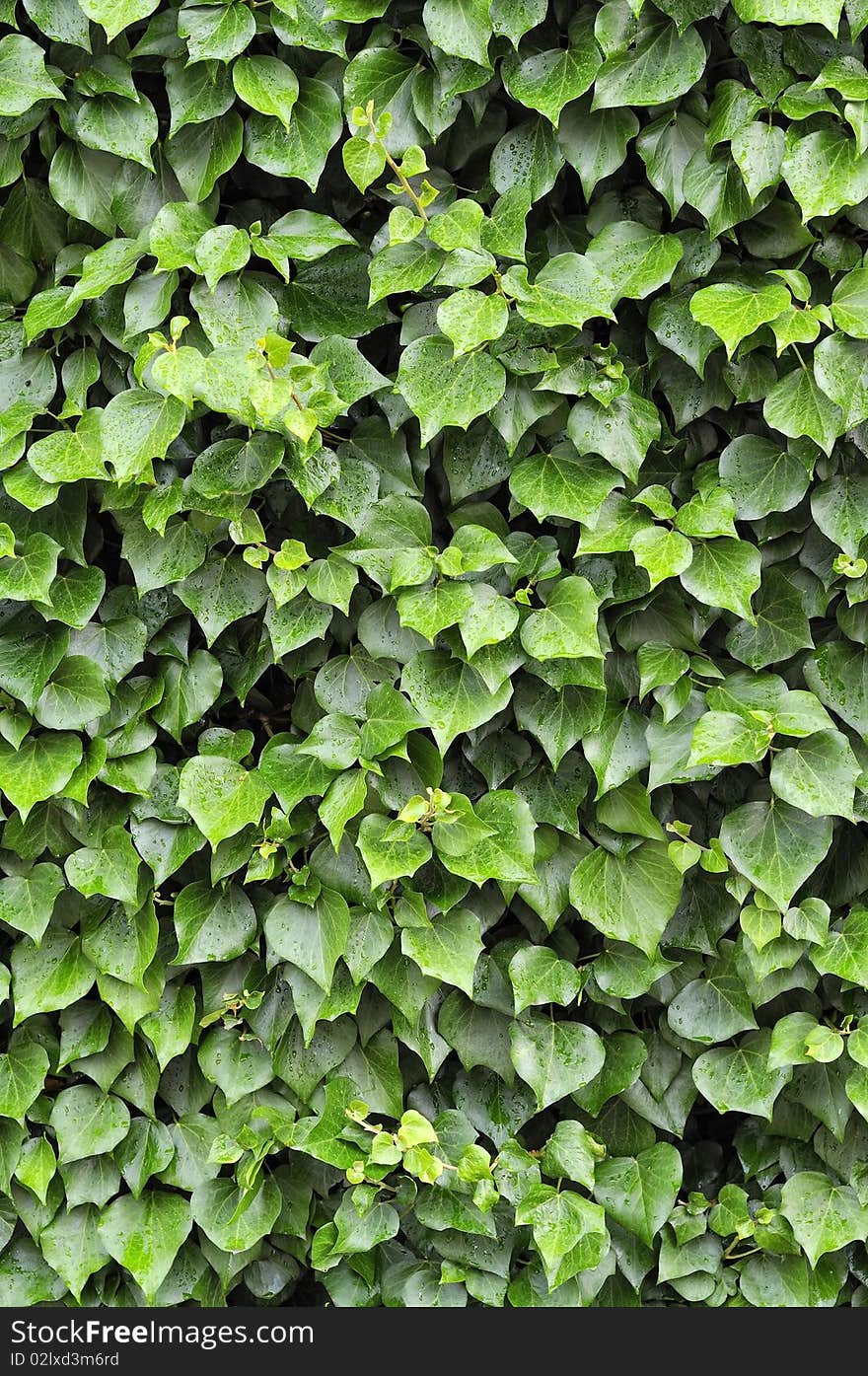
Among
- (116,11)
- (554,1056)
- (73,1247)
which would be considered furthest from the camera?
(73,1247)

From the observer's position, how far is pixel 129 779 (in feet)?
7.07

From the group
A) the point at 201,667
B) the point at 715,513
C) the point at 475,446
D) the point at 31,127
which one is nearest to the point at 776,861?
the point at 715,513

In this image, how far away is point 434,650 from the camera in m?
2.07

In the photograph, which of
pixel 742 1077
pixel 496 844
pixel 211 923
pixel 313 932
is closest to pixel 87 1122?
pixel 211 923

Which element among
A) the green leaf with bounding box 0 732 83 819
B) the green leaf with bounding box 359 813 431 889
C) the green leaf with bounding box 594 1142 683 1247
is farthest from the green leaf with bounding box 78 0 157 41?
the green leaf with bounding box 594 1142 683 1247

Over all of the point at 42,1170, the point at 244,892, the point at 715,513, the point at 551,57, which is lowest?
the point at 42,1170

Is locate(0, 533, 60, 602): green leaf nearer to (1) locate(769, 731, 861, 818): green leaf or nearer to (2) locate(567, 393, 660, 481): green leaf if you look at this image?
(2) locate(567, 393, 660, 481): green leaf

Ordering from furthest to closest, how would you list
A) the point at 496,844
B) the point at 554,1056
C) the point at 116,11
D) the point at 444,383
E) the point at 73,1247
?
the point at 73,1247 < the point at 554,1056 < the point at 496,844 < the point at 444,383 < the point at 116,11

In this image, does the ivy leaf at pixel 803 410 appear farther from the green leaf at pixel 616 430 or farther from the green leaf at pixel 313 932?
the green leaf at pixel 313 932

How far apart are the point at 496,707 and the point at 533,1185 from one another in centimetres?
89

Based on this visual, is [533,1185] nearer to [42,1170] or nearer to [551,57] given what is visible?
[42,1170]

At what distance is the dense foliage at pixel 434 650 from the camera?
195 centimetres

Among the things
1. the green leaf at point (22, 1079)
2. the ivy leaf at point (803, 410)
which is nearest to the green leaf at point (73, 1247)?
the green leaf at point (22, 1079)

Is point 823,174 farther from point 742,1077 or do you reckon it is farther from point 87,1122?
point 87,1122
